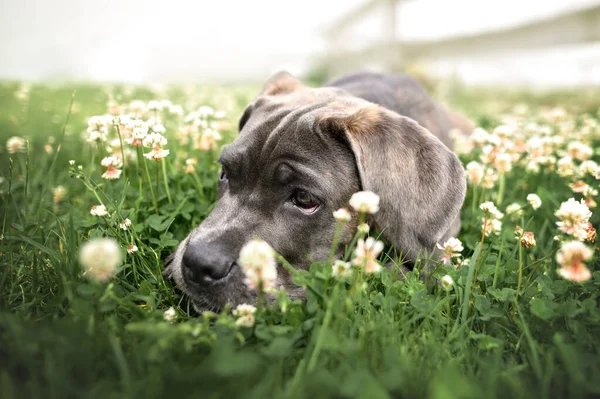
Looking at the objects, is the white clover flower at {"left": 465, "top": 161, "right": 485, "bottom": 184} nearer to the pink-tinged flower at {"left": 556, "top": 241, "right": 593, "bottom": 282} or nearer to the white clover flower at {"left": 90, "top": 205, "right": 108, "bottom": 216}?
the pink-tinged flower at {"left": 556, "top": 241, "right": 593, "bottom": 282}

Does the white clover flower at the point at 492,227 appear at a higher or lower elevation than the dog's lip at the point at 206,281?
lower

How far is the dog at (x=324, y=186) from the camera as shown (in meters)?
2.60

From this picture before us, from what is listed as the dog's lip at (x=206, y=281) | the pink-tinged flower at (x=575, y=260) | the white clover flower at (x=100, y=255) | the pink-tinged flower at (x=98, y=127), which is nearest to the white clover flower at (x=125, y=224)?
the dog's lip at (x=206, y=281)

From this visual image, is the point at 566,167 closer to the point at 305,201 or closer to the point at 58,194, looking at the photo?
the point at 305,201

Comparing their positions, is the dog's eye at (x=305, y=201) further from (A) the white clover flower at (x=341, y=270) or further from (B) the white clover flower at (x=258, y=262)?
(B) the white clover flower at (x=258, y=262)

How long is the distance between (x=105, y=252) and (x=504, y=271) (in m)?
1.97

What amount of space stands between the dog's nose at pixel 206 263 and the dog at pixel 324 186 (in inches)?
1.2

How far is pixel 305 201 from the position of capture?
105 inches

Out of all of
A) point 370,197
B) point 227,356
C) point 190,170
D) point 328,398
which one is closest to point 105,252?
point 227,356

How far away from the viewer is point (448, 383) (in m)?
1.43

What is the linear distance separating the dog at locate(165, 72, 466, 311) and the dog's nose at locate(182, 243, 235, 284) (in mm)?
32

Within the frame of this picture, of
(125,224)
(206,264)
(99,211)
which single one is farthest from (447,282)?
(99,211)

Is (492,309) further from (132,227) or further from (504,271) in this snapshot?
(132,227)

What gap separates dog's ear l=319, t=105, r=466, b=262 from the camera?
260cm
